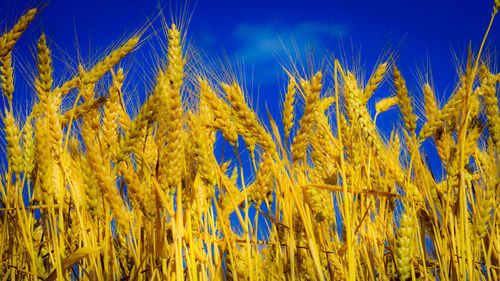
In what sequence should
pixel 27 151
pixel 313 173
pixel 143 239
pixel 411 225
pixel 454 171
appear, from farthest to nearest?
1. pixel 313 173
2. pixel 143 239
3. pixel 27 151
4. pixel 454 171
5. pixel 411 225

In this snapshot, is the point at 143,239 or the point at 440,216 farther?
the point at 143,239

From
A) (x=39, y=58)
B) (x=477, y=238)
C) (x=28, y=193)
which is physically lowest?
(x=477, y=238)

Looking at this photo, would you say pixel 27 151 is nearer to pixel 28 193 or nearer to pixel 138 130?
pixel 28 193

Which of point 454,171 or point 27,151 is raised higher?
point 27,151

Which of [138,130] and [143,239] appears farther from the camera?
[143,239]

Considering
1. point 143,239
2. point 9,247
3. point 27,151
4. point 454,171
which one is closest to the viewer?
point 454,171

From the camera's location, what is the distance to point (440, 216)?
71.2 inches

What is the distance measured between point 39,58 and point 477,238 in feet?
7.33

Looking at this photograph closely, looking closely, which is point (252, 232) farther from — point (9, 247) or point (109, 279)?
point (9, 247)

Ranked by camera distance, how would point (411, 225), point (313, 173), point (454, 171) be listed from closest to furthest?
point (411, 225) → point (454, 171) → point (313, 173)

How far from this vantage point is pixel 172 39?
179 centimetres

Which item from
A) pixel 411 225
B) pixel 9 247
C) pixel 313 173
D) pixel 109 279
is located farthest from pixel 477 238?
pixel 9 247

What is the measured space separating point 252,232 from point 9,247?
4.82 ft

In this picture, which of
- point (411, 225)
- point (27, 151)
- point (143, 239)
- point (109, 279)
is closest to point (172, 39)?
point (27, 151)
